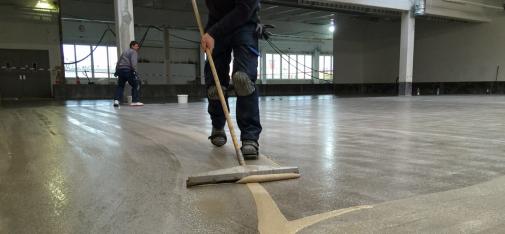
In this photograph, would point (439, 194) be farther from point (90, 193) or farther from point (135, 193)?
point (90, 193)

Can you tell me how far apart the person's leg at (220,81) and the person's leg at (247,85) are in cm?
13

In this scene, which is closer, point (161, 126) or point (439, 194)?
point (439, 194)

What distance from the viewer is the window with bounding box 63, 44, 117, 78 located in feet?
52.2

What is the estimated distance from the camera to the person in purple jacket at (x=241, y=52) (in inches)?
77.7

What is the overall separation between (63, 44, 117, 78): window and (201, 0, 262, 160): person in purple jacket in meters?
15.4

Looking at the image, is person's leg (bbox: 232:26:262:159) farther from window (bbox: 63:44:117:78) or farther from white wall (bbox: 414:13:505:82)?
window (bbox: 63:44:117:78)

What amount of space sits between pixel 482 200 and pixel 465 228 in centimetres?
30

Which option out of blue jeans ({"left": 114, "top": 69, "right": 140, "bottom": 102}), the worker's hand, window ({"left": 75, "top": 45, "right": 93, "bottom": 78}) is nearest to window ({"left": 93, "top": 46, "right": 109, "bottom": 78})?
window ({"left": 75, "top": 45, "right": 93, "bottom": 78})

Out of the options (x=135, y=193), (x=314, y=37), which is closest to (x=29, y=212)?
(x=135, y=193)

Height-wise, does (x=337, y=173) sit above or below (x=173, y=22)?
below

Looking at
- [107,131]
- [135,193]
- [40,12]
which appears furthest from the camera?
[40,12]

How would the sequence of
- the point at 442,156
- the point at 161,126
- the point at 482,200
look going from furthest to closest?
the point at 161,126 < the point at 442,156 < the point at 482,200

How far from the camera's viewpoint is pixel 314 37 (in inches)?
778

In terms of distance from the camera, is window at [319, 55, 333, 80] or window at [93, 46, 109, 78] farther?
window at [319, 55, 333, 80]
